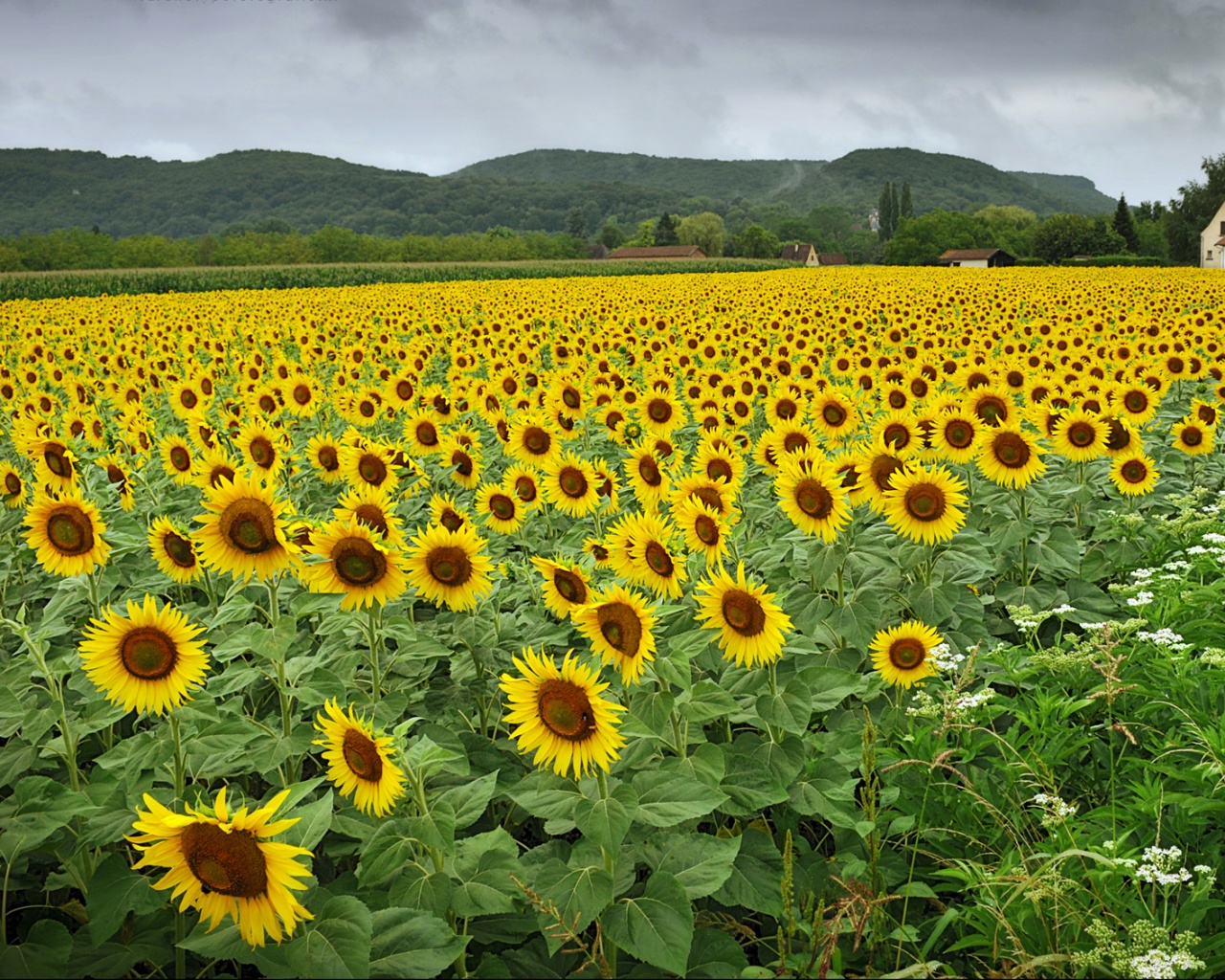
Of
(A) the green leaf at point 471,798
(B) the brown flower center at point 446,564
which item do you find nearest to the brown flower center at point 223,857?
(A) the green leaf at point 471,798

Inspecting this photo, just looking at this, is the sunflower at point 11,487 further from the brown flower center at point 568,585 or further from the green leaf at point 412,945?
the green leaf at point 412,945

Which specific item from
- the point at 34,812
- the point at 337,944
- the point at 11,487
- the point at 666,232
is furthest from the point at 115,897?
the point at 666,232

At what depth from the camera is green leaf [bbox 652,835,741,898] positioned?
2.57 m

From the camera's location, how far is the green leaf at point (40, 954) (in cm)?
240

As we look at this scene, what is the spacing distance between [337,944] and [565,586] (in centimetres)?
133

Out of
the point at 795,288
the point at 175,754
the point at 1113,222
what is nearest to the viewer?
the point at 175,754

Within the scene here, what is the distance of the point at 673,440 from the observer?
7.31m

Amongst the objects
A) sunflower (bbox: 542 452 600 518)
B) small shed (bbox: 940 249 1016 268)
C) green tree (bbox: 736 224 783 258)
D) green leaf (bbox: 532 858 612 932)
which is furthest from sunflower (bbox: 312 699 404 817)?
green tree (bbox: 736 224 783 258)

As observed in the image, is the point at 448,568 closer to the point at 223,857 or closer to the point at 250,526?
the point at 250,526

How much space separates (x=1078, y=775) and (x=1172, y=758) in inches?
14.0

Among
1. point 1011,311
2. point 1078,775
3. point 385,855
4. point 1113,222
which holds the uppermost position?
point 1113,222

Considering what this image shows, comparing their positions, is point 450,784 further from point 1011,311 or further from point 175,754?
point 1011,311

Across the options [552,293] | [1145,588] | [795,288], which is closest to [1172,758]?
[1145,588]

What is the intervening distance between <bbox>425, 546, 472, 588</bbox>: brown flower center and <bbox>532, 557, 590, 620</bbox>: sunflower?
0.34 m
